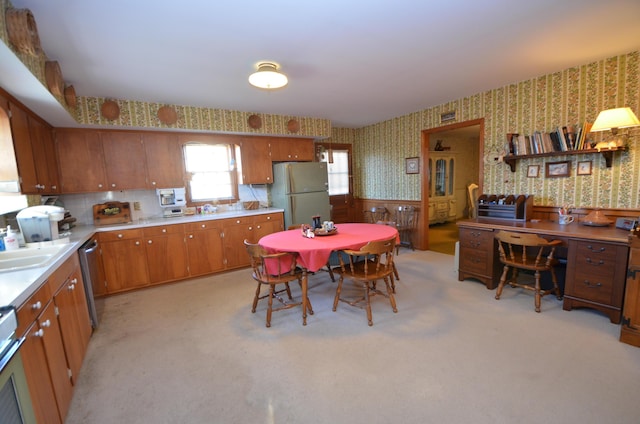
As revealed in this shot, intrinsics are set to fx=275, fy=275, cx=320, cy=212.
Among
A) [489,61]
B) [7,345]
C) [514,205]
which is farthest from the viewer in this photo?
[514,205]

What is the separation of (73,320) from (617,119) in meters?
4.74

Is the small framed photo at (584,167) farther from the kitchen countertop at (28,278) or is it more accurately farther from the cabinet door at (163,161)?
the cabinet door at (163,161)

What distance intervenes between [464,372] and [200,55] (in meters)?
3.28

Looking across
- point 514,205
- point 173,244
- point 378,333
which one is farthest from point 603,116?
point 173,244

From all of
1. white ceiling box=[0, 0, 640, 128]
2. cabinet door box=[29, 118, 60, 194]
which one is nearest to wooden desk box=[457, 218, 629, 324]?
white ceiling box=[0, 0, 640, 128]

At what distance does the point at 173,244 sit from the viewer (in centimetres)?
373

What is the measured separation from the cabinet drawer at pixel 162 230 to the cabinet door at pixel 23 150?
113 cm

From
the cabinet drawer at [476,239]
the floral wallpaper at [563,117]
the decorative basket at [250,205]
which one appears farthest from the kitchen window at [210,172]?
the cabinet drawer at [476,239]

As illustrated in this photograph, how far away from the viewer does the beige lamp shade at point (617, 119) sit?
240 cm

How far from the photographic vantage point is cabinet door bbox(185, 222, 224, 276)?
3.86 meters

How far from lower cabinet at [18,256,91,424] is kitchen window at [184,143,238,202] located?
2.28 m

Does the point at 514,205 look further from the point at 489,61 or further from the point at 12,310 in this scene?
the point at 12,310

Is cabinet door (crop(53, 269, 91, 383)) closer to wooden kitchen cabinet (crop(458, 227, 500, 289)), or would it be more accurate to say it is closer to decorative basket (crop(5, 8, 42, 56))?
decorative basket (crop(5, 8, 42, 56))

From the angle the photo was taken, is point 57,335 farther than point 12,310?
Yes
